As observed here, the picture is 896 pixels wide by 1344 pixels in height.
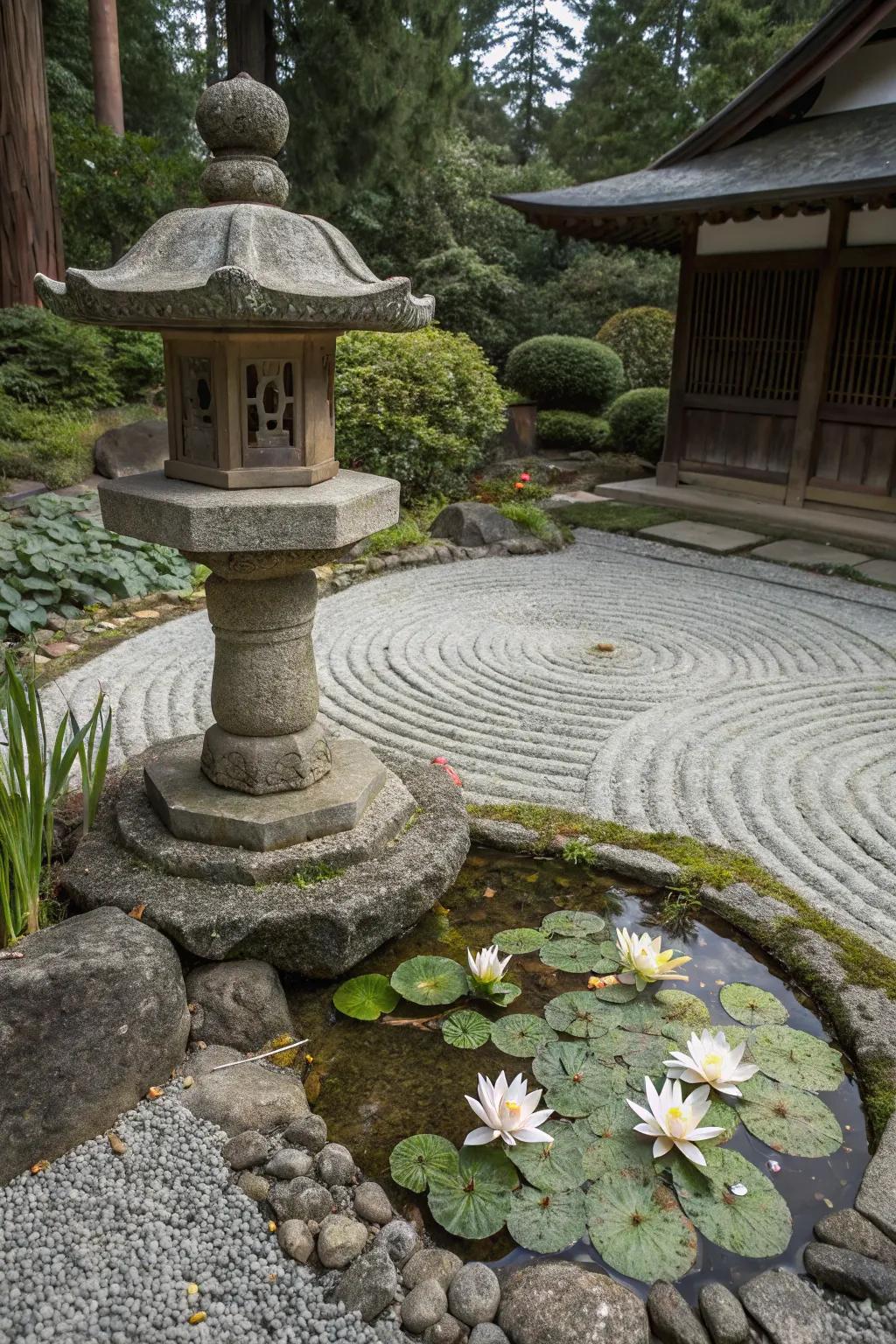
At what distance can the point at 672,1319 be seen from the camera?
6.18 ft

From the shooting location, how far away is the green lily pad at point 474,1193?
2.13 m

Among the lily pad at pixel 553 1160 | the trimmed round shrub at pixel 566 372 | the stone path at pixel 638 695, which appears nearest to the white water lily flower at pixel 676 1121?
the lily pad at pixel 553 1160

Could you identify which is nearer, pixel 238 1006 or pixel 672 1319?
pixel 672 1319

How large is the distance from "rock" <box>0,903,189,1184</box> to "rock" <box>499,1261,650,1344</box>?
3.28ft

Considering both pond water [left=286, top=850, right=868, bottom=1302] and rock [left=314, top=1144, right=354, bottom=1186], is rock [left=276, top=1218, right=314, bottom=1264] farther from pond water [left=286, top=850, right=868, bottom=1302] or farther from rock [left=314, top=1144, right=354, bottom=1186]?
pond water [left=286, top=850, right=868, bottom=1302]

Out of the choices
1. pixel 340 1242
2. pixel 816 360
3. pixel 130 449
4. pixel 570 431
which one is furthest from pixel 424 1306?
pixel 570 431

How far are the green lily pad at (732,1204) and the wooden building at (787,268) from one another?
769 cm

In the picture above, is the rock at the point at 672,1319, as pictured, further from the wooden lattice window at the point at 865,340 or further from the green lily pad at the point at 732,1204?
the wooden lattice window at the point at 865,340

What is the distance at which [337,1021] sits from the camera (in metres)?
2.76

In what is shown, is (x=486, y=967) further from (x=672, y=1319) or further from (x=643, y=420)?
(x=643, y=420)

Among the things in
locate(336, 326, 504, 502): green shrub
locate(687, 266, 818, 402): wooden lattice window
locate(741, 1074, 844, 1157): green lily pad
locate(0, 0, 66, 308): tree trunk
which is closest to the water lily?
locate(741, 1074, 844, 1157): green lily pad

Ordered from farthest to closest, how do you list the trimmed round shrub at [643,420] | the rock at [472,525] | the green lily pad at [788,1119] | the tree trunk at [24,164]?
the trimmed round shrub at [643,420]
the tree trunk at [24,164]
the rock at [472,525]
the green lily pad at [788,1119]

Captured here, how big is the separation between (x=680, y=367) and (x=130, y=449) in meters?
5.82

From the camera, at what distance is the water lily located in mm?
2805
